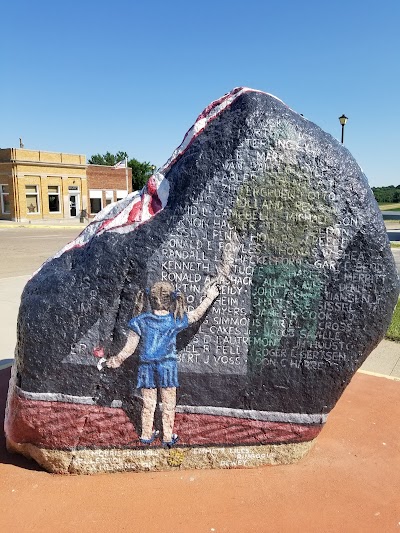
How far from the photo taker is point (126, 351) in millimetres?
3367

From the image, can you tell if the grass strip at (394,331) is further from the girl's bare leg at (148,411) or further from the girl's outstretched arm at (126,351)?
the girl's outstretched arm at (126,351)

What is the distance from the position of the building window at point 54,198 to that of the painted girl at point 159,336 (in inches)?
1219

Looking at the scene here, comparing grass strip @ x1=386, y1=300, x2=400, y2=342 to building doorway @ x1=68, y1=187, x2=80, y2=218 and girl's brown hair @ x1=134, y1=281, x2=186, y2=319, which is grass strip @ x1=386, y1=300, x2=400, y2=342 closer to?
girl's brown hair @ x1=134, y1=281, x2=186, y2=319

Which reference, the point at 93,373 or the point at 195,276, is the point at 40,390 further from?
the point at 195,276

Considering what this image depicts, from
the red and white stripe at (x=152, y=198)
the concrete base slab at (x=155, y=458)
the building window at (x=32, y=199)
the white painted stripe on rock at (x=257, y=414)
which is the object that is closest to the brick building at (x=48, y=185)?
the building window at (x=32, y=199)

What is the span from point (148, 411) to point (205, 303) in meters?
0.92

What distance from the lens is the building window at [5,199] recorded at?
30422 millimetres

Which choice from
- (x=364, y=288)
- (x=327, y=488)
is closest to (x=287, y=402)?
(x=327, y=488)

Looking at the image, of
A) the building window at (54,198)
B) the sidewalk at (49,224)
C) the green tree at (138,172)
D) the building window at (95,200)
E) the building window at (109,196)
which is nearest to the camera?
the sidewalk at (49,224)

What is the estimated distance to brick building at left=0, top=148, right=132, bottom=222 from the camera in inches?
1177

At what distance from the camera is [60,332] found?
10.9 ft

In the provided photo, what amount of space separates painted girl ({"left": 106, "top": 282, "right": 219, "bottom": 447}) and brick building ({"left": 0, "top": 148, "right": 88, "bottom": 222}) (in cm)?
2911

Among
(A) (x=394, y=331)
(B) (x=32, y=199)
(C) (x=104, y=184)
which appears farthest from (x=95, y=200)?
(A) (x=394, y=331)

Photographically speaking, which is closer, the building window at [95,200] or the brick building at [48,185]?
the brick building at [48,185]
